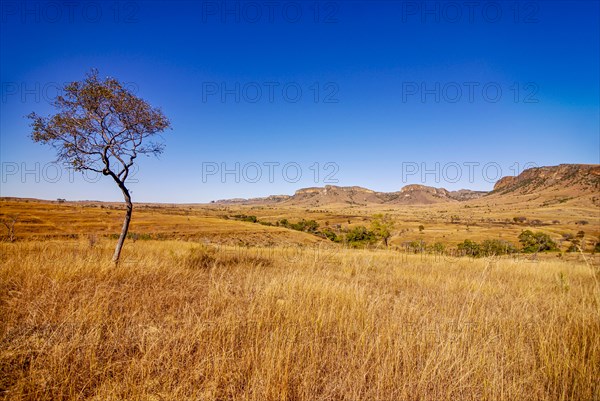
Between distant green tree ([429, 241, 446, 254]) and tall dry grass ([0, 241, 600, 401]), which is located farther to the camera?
distant green tree ([429, 241, 446, 254])

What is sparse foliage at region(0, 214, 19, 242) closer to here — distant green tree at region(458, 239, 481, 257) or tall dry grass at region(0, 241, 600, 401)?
tall dry grass at region(0, 241, 600, 401)

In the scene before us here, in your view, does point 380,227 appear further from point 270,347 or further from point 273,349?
point 270,347

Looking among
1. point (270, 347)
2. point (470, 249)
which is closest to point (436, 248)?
point (470, 249)

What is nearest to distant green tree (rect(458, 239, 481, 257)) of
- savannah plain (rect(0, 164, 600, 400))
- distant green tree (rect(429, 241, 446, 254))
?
distant green tree (rect(429, 241, 446, 254))

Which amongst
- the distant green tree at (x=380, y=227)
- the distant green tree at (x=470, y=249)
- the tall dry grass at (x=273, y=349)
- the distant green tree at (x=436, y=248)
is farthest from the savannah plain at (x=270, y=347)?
the distant green tree at (x=380, y=227)

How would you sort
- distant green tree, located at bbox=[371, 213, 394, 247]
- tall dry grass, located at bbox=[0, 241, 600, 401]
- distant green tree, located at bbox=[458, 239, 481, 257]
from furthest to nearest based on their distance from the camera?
1. distant green tree, located at bbox=[371, 213, 394, 247]
2. distant green tree, located at bbox=[458, 239, 481, 257]
3. tall dry grass, located at bbox=[0, 241, 600, 401]

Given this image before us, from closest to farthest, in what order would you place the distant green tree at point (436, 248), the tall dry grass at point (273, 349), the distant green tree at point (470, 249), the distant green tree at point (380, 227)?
the tall dry grass at point (273, 349) < the distant green tree at point (436, 248) < the distant green tree at point (470, 249) < the distant green tree at point (380, 227)

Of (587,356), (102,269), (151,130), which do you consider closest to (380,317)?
(587,356)

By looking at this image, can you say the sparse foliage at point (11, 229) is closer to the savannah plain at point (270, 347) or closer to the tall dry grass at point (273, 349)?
the savannah plain at point (270, 347)

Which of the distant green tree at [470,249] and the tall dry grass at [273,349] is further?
the distant green tree at [470,249]

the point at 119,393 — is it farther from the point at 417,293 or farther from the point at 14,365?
the point at 417,293

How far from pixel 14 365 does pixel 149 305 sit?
6.13 ft

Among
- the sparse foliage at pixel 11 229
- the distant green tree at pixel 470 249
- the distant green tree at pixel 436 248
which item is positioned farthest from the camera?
the distant green tree at pixel 470 249

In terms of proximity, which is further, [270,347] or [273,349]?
[273,349]
